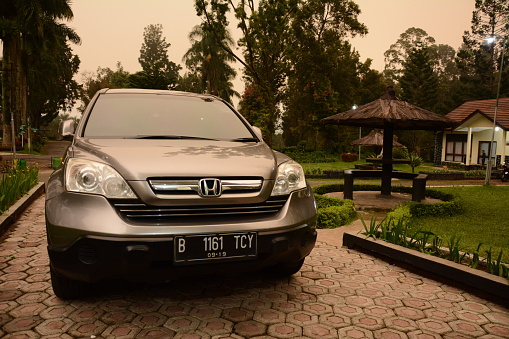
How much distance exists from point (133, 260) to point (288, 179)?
4.42 feet

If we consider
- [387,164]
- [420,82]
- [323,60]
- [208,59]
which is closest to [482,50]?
[420,82]

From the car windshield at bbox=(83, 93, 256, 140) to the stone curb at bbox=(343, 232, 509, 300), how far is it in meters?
2.06

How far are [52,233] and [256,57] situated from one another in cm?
3642

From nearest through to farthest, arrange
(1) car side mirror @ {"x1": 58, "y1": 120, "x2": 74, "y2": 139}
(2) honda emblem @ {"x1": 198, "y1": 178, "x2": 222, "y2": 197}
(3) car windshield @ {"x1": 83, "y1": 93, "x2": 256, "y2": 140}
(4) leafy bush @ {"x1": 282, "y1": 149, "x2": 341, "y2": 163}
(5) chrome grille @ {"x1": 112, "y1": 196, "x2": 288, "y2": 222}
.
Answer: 1. (5) chrome grille @ {"x1": 112, "y1": 196, "x2": 288, "y2": 222}
2. (2) honda emblem @ {"x1": 198, "y1": 178, "x2": 222, "y2": 197}
3. (3) car windshield @ {"x1": 83, "y1": 93, "x2": 256, "y2": 140}
4. (1) car side mirror @ {"x1": 58, "y1": 120, "x2": 74, "y2": 139}
5. (4) leafy bush @ {"x1": 282, "y1": 149, "x2": 341, "y2": 163}

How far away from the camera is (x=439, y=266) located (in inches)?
150

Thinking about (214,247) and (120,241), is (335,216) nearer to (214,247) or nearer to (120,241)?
(214,247)

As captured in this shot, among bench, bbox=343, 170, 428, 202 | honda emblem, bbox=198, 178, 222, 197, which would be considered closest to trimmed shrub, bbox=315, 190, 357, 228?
bench, bbox=343, 170, 428, 202

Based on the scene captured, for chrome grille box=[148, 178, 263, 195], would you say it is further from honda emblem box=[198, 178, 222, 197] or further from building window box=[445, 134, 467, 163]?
building window box=[445, 134, 467, 163]

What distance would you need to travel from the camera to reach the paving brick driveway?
8.97 ft

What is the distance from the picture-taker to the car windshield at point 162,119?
3.54 m

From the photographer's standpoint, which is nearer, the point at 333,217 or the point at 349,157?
the point at 333,217

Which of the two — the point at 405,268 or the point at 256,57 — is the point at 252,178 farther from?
the point at 256,57

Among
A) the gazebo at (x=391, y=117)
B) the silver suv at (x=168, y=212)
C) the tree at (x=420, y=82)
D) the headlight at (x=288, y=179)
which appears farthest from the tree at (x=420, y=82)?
the silver suv at (x=168, y=212)

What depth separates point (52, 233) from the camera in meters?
2.60
